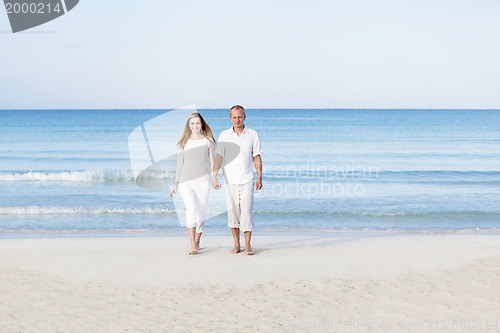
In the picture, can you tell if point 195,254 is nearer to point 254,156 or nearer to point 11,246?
point 254,156

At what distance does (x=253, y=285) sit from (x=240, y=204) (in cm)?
143

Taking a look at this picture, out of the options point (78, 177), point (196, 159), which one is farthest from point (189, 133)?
point (78, 177)

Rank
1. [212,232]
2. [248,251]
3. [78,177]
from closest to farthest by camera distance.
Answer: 1. [248,251]
2. [212,232]
3. [78,177]

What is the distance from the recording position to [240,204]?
803 cm

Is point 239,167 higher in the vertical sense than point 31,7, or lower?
lower

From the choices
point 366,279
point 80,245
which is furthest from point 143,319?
point 80,245

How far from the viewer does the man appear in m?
7.80

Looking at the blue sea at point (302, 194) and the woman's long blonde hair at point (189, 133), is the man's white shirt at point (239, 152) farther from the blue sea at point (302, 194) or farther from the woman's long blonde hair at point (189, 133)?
the blue sea at point (302, 194)

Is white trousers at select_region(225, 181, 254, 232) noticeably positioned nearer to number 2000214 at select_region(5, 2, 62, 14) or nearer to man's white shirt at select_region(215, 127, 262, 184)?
man's white shirt at select_region(215, 127, 262, 184)

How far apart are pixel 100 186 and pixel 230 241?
934 centimetres

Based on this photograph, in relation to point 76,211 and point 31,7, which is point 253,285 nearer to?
point 76,211

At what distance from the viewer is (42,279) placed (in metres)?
7.20

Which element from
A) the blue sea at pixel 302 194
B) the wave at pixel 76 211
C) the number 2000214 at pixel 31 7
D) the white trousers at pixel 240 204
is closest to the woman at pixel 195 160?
the white trousers at pixel 240 204

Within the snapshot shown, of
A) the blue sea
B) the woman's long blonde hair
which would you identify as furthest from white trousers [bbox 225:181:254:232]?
the blue sea
